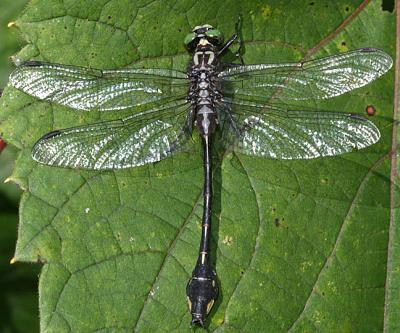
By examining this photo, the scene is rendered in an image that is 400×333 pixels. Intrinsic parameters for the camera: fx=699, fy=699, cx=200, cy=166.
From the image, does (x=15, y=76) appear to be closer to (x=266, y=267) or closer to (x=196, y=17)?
(x=196, y=17)

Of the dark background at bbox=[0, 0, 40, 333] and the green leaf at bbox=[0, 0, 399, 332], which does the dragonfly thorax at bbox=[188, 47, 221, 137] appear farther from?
the dark background at bbox=[0, 0, 40, 333]

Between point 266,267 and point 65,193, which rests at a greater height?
point 65,193

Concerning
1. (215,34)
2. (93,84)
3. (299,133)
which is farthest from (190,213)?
(215,34)

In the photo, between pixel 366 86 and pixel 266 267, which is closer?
pixel 266 267

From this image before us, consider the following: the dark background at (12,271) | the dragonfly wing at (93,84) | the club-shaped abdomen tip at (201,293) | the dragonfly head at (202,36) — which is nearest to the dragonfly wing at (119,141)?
the dragonfly wing at (93,84)

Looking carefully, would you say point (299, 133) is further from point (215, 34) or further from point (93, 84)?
point (93, 84)

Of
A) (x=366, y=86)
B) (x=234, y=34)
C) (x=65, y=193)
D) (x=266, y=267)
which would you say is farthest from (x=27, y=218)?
(x=366, y=86)
